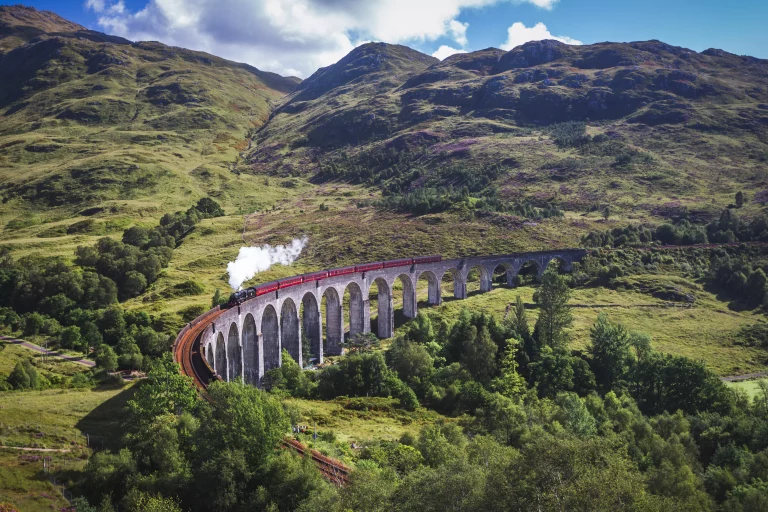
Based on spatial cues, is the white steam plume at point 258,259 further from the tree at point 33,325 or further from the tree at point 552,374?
the tree at point 552,374

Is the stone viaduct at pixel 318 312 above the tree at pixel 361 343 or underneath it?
above

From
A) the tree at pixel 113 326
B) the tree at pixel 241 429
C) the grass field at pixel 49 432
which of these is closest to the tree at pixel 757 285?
the tree at pixel 241 429

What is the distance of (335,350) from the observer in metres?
67.5

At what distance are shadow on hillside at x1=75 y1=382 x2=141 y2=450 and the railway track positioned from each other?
4.63m

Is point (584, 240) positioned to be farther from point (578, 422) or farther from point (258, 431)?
point (258, 431)

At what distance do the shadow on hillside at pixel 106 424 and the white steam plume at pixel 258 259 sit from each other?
120 feet

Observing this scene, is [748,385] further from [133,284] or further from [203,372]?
[133,284]

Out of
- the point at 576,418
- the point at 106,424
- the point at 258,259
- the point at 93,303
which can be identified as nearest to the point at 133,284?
the point at 93,303

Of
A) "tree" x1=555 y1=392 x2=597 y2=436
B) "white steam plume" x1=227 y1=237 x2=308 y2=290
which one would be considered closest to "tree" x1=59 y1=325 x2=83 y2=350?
"white steam plume" x1=227 y1=237 x2=308 y2=290

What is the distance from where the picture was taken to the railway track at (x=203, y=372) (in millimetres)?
26281

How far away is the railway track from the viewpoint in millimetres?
26281

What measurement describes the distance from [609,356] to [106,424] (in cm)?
4555

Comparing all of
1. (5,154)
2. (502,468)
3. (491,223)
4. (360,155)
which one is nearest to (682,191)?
(491,223)

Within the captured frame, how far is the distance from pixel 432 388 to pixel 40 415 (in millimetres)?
29835
